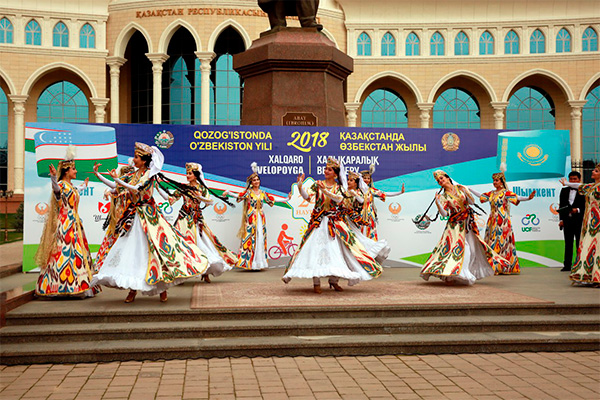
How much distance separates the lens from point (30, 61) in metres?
40.9

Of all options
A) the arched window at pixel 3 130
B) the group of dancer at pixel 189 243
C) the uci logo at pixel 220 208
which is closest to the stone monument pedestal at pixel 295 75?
the uci logo at pixel 220 208

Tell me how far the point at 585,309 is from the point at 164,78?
124 ft

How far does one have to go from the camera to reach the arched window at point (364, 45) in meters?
42.7

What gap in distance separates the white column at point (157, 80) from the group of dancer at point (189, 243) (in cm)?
3073

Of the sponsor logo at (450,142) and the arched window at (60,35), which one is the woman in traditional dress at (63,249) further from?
the arched window at (60,35)

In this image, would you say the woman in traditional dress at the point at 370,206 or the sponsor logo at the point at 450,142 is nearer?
the woman in traditional dress at the point at 370,206

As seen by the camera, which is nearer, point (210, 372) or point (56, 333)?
point (210, 372)

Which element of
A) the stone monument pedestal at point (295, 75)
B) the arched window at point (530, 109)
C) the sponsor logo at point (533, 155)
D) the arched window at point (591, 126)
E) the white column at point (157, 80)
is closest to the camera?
the stone monument pedestal at point (295, 75)

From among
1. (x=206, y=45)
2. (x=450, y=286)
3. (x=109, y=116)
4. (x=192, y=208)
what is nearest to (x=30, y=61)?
(x=109, y=116)

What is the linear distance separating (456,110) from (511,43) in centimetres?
512

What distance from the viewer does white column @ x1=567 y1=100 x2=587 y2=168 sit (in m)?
42.0

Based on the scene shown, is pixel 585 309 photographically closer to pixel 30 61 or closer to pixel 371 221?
pixel 371 221

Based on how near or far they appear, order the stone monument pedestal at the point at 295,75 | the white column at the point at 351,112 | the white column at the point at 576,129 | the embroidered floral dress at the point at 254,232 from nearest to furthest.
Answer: the embroidered floral dress at the point at 254,232 < the stone monument pedestal at the point at 295,75 < the white column at the point at 576,129 < the white column at the point at 351,112

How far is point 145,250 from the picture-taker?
800cm
